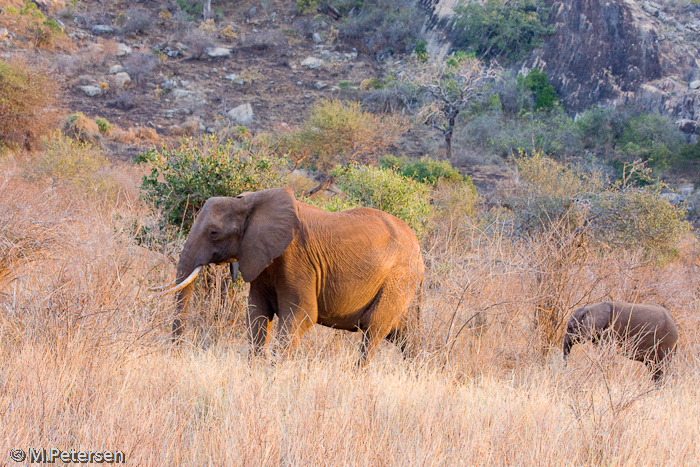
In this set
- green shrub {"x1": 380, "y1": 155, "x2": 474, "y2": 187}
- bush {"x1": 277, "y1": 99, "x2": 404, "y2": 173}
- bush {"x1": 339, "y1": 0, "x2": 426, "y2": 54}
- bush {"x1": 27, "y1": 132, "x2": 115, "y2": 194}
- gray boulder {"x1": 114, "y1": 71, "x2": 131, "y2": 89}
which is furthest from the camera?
bush {"x1": 339, "y1": 0, "x2": 426, "y2": 54}

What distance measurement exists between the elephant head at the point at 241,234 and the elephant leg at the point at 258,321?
1.31ft

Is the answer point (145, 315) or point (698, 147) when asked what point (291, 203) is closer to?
point (145, 315)

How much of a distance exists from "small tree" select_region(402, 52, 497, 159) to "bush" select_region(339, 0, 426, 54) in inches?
328

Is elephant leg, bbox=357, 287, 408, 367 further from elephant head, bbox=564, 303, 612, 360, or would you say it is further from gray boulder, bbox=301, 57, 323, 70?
gray boulder, bbox=301, 57, 323, 70

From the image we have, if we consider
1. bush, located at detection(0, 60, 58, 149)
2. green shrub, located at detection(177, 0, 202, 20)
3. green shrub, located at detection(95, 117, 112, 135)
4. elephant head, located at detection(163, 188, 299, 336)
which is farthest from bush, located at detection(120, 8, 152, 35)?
elephant head, located at detection(163, 188, 299, 336)

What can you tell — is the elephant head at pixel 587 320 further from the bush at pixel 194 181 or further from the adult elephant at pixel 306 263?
the bush at pixel 194 181

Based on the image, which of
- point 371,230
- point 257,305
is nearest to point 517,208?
point 371,230

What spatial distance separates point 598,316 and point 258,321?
167 inches

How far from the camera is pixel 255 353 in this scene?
5.62m

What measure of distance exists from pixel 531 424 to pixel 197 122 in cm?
2825

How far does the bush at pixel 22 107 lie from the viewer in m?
20.1

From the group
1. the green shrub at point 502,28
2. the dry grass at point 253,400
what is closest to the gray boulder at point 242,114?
the green shrub at point 502,28

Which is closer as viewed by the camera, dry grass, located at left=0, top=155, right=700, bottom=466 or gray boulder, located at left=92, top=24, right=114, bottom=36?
dry grass, located at left=0, top=155, right=700, bottom=466

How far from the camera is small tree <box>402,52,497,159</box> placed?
2736 centimetres
